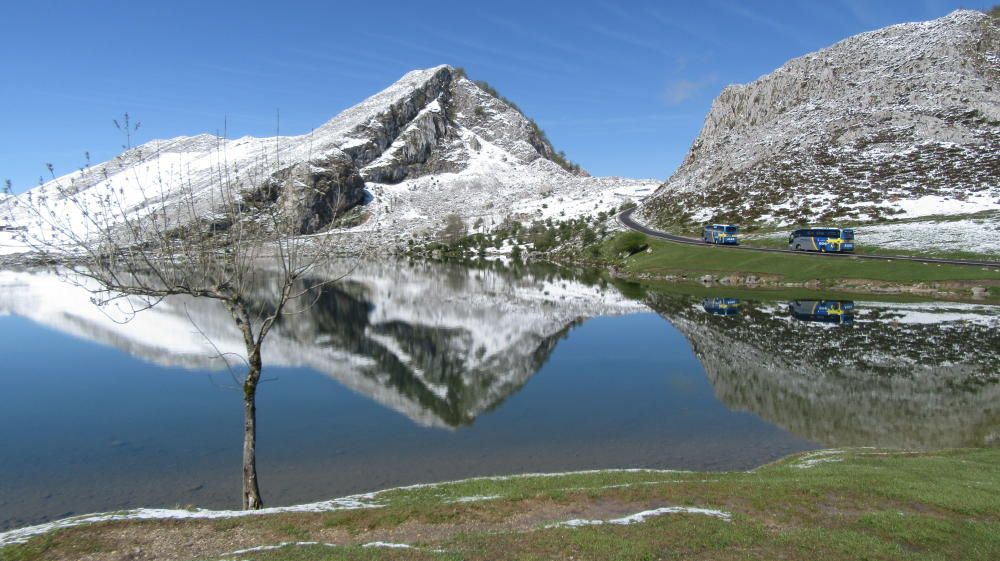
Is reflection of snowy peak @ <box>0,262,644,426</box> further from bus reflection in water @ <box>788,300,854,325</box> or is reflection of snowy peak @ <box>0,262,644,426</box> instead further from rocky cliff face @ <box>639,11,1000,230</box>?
rocky cliff face @ <box>639,11,1000,230</box>

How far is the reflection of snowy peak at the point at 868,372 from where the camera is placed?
26812 millimetres

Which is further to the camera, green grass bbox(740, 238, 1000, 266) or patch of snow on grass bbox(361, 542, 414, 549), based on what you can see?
green grass bbox(740, 238, 1000, 266)

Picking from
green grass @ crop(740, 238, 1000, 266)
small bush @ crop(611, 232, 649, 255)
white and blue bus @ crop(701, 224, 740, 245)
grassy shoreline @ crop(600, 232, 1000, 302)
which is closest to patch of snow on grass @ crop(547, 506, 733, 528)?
grassy shoreline @ crop(600, 232, 1000, 302)

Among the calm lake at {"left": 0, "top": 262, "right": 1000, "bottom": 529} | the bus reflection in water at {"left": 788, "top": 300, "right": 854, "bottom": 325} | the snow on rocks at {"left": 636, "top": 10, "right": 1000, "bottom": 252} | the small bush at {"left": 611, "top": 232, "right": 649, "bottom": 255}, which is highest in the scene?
the snow on rocks at {"left": 636, "top": 10, "right": 1000, "bottom": 252}

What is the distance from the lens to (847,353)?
40625 millimetres

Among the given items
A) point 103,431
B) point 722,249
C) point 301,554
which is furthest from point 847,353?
point 722,249

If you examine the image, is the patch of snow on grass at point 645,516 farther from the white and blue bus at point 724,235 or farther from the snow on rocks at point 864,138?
the snow on rocks at point 864,138

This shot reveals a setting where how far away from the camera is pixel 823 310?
193ft

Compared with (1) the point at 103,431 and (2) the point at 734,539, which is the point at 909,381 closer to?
(2) the point at 734,539

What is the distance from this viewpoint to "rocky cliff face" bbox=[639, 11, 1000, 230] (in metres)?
116

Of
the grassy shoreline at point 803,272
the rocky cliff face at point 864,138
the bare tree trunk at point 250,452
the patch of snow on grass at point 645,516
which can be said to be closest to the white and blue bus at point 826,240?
the grassy shoreline at point 803,272

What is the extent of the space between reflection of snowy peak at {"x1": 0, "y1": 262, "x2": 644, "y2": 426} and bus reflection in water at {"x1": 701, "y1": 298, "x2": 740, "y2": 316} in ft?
27.3

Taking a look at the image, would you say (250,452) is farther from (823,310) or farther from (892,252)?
(892,252)

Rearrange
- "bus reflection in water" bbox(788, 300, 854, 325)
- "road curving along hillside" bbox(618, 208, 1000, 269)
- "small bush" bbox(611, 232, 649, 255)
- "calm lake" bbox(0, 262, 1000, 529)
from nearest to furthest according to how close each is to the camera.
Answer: "calm lake" bbox(0, 262, 1000, 529) → "bus reflection in water" bbox(788, 300, 854, 325) → "road curving along hillside" bbox(618, 208, 1000, 269) → "small bush" bbox(611, 232, 649, 255)
